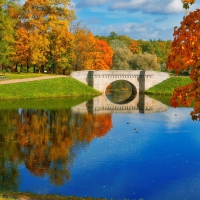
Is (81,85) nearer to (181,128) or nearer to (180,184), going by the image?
(181,128)

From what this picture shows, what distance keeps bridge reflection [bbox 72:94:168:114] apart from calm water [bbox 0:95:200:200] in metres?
2.74

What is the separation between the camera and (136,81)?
189 ft

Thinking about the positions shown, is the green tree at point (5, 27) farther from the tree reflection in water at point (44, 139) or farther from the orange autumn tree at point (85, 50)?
the tree reflection in water at point (44, 139)

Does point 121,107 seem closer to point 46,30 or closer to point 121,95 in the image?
point 121,95

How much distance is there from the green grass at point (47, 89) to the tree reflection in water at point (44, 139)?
957cm

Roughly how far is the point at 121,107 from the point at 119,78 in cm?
1551

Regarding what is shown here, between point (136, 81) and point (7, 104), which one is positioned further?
point (136, 81)

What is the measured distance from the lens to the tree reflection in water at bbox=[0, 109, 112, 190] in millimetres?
17938

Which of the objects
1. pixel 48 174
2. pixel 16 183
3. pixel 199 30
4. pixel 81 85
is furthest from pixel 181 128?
pixel 81 85

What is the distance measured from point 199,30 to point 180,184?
378 inches

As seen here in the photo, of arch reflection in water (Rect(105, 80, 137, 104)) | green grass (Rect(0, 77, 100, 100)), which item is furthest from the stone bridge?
green grass (Rect(0, 77, 100, 100))

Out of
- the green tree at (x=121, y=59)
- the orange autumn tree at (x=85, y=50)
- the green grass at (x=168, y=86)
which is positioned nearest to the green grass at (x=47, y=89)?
the orange autumn tree at (x=85, y=50)

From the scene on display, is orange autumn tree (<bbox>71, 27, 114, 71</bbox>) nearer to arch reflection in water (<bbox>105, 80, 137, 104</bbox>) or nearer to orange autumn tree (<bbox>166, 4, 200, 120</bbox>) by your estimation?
arch reflection in water (<bbox>105, 80, 137, 104</bbox>)

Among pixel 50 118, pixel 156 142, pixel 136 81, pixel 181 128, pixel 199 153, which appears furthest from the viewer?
pixel 136 81
